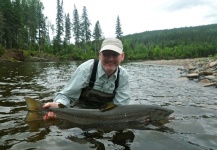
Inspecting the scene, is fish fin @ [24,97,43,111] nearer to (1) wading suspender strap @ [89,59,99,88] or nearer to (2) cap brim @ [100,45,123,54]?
(1) wading suspender strap @ [89,59,99,88]

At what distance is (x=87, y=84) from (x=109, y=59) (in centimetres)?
83

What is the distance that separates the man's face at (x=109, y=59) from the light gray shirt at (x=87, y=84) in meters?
0.23

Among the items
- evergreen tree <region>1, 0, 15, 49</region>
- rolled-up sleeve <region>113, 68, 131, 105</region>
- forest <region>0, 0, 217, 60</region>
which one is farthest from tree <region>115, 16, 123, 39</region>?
rolled-up sleeve <region>113, 68, 131, 105</region>

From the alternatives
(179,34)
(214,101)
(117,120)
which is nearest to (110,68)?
(117,120)

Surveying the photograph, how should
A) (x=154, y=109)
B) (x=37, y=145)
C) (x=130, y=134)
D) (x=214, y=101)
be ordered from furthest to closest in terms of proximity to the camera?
(x=214, y=101)
(x=154, y=109)
(x=130, y=134)
(x=37, y=145)

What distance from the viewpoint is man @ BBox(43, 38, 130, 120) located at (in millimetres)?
5227

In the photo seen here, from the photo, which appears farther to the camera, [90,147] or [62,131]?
[62,131]

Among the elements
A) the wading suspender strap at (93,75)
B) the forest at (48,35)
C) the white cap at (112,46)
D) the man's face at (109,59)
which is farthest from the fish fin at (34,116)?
the forest at (48,35)

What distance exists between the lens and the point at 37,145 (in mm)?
3904

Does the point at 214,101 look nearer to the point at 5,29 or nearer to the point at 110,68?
the point at 110,68

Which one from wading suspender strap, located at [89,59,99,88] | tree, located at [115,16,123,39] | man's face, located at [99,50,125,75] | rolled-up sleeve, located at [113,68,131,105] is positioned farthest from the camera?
tree, located at [115,16,123,39]

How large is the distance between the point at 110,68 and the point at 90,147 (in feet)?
5.79

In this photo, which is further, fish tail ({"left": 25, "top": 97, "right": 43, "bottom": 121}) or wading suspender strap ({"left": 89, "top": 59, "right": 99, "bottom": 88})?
wading suspender strap ({"left": 89, "top": 59, "right": 99, "bottom": 88})

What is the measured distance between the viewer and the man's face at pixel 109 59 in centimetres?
497
